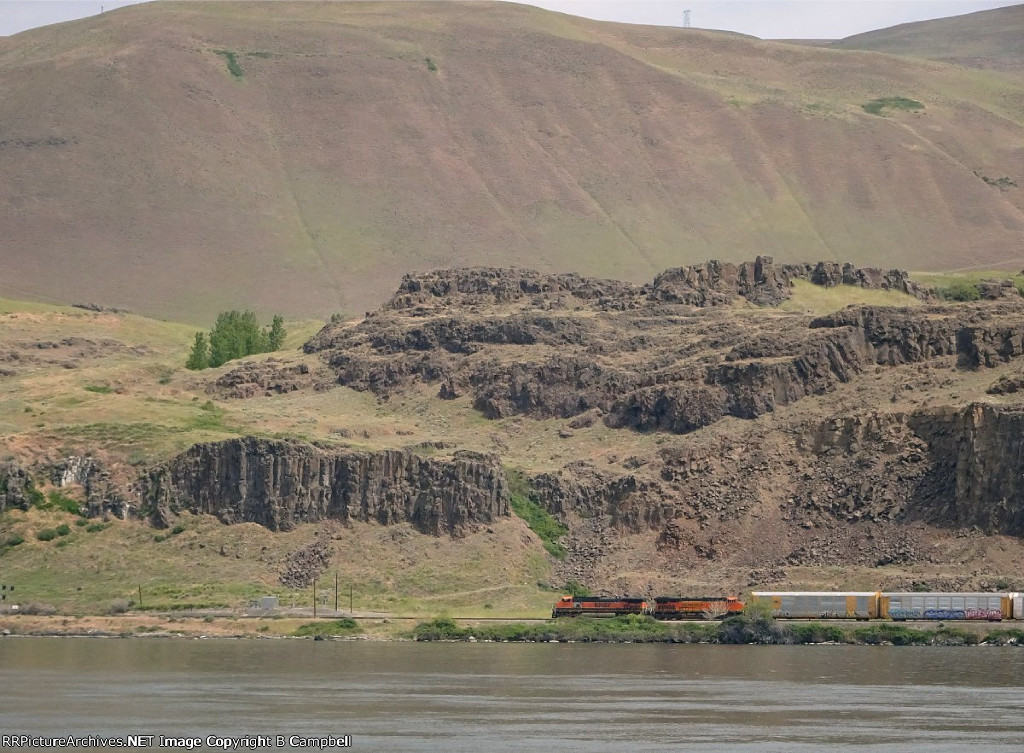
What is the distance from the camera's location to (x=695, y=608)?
118625 mm

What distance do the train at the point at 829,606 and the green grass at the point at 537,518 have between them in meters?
12.6

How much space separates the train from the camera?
114000 millimetres

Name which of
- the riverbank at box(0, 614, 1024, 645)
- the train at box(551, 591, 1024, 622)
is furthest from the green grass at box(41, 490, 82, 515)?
the train at box(551, 591, 1024, 622)

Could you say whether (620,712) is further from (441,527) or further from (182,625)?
(441,527)

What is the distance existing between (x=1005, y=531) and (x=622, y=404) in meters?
34.1

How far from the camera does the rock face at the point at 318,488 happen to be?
437 feet

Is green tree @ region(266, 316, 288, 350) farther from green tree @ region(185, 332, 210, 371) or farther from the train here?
the train

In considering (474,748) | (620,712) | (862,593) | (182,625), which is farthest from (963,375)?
(474,748)

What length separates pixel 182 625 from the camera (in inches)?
4656

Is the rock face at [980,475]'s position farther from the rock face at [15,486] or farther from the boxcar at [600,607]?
the rock face at [15,486]

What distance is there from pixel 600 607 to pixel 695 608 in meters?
5.15

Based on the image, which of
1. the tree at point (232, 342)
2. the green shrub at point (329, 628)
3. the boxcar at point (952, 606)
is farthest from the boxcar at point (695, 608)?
the tree at point (232, 342)

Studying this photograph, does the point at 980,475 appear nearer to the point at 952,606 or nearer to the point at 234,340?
the point at 952,606

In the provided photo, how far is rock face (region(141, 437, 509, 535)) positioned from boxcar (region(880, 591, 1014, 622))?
28.2 metres
